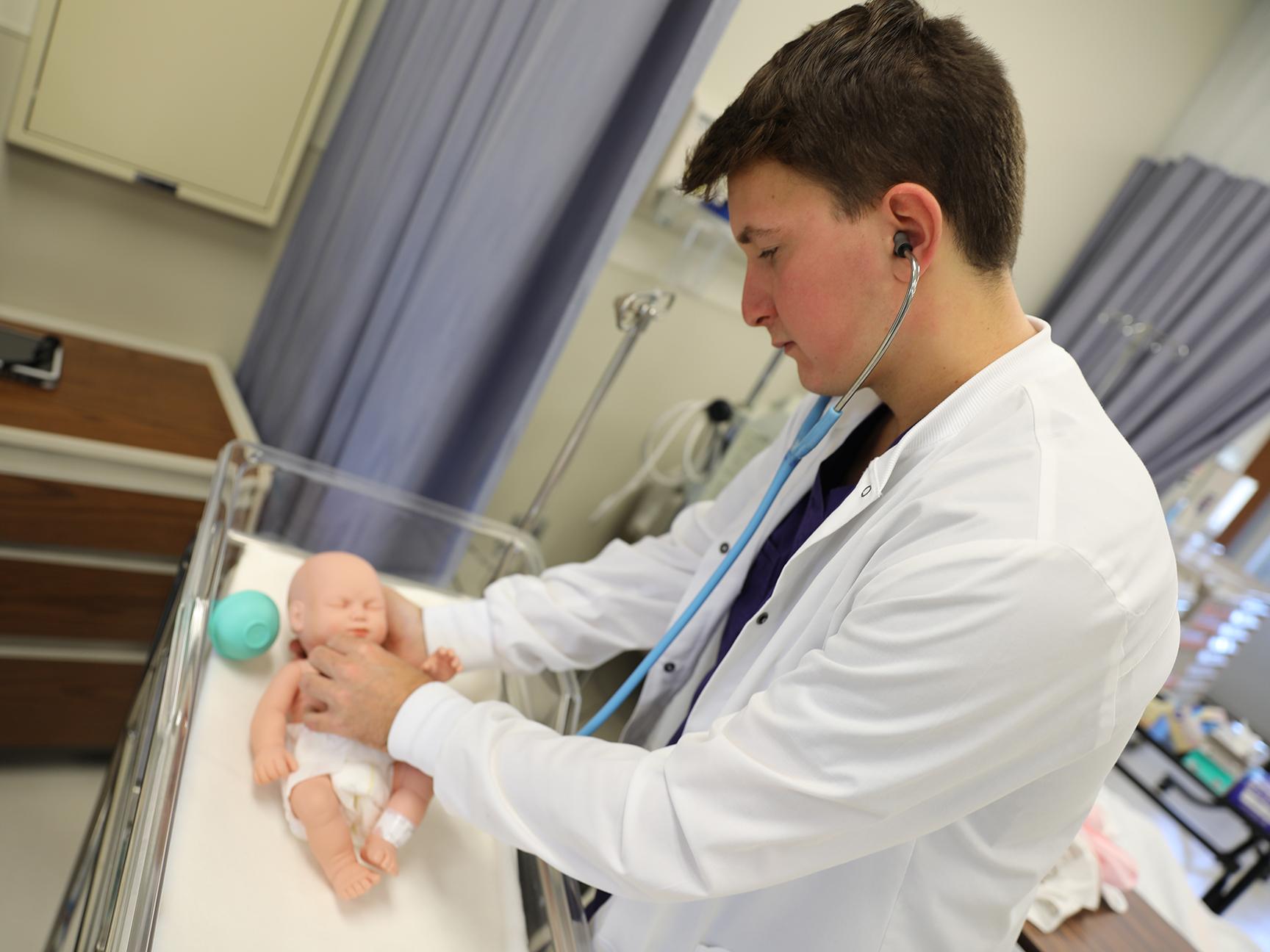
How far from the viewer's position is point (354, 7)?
1.94m

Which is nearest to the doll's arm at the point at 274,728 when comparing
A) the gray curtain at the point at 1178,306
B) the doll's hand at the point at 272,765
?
the doll's hand at the point at 272,765

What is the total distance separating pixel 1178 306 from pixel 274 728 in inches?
129

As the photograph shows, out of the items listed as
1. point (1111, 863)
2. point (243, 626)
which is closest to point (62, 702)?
point (243, 626)

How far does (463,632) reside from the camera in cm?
133

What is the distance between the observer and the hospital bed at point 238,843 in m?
0.85

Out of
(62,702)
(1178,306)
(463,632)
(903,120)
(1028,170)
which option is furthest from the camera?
(1178,306)

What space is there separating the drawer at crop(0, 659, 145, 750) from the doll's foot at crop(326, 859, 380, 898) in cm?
103

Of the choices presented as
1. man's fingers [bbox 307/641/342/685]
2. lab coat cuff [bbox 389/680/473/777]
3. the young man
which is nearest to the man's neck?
the young man

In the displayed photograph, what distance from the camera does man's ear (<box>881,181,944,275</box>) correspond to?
87 cm

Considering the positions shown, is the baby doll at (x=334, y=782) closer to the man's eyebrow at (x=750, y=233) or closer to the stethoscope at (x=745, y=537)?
the stethoscope at (x=745, y=537)

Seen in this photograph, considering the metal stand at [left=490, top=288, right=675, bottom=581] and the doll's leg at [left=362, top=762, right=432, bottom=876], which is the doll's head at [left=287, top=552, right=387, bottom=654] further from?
the metal stand at [left=490, top=288, right=675, bottom=581]

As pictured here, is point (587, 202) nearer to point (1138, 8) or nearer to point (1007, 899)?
point (1007, 899)

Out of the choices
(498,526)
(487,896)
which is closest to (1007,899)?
(487,896)

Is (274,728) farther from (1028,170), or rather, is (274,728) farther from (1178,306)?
(1178,306)
